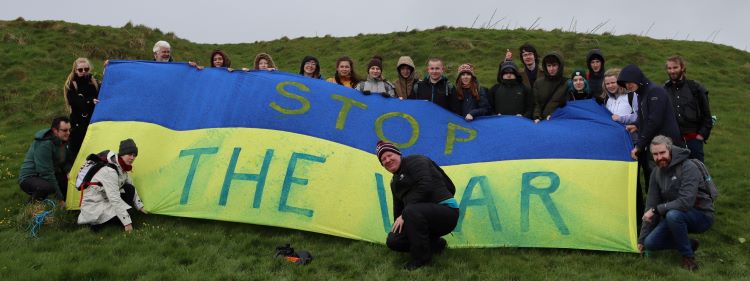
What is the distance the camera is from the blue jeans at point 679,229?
636cm

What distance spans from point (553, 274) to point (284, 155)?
3745 millimetres

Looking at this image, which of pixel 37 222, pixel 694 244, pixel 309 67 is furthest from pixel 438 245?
pixel 37 222

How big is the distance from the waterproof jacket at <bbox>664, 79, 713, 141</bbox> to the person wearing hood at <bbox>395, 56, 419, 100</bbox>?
3.63 m

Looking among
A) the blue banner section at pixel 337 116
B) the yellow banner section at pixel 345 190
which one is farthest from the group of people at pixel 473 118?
the yellow banner section at pixel 345 190

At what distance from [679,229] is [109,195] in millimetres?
6846

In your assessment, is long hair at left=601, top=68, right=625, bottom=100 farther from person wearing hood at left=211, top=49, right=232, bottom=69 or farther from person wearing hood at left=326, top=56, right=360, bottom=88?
person wearing hood at left=211, top=49, right=232, bottom=69

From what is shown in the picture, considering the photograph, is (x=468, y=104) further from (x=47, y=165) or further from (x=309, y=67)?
(x=47, y=165)

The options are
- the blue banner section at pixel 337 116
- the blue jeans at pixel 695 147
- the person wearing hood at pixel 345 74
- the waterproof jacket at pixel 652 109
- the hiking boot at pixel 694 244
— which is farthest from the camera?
the person wearing hood at pixel 345 74

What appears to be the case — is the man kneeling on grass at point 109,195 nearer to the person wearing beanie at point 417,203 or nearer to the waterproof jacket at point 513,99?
the person wearing beanie at point 417,203

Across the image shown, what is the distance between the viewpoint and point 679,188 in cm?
637

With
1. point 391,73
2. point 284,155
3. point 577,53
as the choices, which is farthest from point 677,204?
point 577,53

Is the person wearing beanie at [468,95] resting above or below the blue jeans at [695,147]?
above

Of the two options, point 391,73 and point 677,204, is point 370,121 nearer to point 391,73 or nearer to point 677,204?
point 677,204

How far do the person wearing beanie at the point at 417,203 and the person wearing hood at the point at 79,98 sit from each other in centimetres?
522
